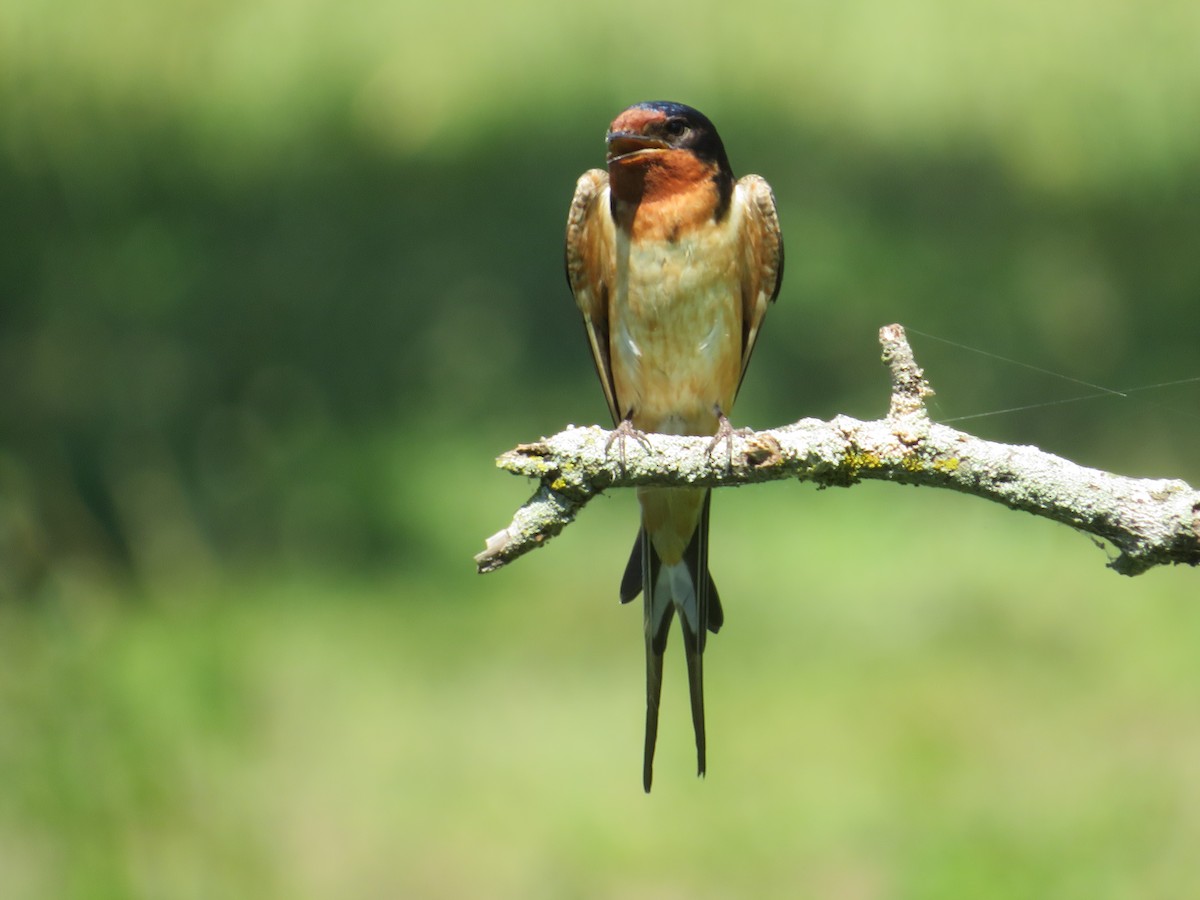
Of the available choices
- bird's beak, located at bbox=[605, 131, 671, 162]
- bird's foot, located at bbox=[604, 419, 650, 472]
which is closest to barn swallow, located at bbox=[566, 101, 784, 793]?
bird's beak, located at bbox=[605, 131, 671, 162]

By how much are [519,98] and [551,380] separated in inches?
71.9

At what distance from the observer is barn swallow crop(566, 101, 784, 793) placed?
417 cm

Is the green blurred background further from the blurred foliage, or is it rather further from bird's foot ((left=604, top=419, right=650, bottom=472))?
bird's foot ((left=604, top=419, right=650, bottom=472))

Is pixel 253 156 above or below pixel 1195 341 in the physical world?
above

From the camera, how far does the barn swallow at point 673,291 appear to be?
13.7ft

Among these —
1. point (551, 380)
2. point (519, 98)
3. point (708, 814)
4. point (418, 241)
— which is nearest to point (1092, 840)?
point (708, 814)

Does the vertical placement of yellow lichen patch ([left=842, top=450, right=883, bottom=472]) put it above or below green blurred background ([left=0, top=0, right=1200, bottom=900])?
above

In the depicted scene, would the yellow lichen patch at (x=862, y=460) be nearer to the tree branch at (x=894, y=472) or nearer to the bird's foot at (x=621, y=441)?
the tree branch at (x=894, y=472)

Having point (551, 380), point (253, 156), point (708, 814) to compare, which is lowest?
point (708, 814)

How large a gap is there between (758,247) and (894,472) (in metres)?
1.45

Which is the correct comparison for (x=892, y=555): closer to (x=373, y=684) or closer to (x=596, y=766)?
(x=596, y=766)

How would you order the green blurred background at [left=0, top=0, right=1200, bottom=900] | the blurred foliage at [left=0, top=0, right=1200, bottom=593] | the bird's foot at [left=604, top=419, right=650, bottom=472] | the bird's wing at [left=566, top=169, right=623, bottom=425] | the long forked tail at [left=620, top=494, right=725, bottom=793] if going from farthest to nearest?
the blurred foliage at [left=0, top=0, right=1200, bottom=593] → the green blurred background at [left=0, top=0, right=1200, bottom=900] → the bird's wing at [left=566, top=169, right=623, bottom=425] → the long forked tail at [left=620, top=494, right=725, bottom=793] → the bird's foot at [left=604, top=419, right=650, bottom=472]

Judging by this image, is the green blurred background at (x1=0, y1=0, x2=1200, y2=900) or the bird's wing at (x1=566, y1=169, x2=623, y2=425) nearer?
the bird's wing at (x1=566, y1=169, x2=623, y2=425)

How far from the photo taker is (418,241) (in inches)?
287
